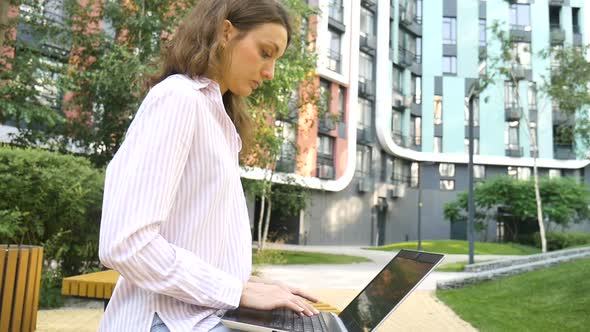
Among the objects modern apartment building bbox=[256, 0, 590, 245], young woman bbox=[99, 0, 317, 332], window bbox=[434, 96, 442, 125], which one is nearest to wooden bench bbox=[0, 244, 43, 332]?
young woman bbox=[99, 0, 317, 332]

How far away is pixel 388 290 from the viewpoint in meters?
1.69

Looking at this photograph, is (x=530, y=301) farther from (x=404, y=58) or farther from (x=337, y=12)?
(x=404, y=58)

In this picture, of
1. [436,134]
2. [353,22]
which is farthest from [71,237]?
[436,134]

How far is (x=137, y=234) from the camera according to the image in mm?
1064

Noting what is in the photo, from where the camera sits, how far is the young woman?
1.08m

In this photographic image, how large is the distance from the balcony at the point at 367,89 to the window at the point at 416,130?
230 inches

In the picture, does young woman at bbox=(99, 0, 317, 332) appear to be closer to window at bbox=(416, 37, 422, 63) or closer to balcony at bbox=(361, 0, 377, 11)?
balcony at bbox=(361, 0, 377, 11)

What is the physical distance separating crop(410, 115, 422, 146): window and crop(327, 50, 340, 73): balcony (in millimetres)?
10983

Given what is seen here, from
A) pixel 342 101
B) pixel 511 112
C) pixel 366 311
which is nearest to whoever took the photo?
pixel 366 311

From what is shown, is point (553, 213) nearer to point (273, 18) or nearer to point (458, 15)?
point (458, 15)

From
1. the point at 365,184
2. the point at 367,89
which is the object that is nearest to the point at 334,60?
the point at 367,89

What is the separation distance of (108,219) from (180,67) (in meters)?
0.45

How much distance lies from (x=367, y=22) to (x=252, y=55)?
38.0m

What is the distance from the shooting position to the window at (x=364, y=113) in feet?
122
